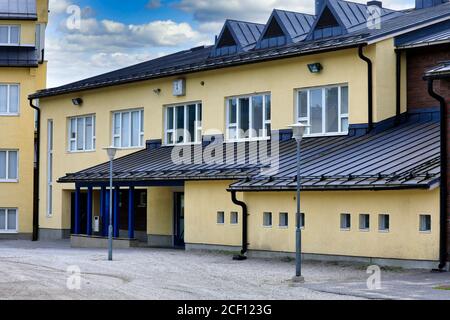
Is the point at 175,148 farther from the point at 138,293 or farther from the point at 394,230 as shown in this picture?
the point at 138,293

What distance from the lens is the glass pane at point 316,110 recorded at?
31547mm

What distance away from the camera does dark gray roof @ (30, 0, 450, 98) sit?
29.9 meters

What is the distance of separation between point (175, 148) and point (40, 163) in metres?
10.4

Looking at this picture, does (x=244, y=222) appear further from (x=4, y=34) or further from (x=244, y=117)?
(x=4, y=34)

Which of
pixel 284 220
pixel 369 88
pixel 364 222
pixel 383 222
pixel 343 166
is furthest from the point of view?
pixel 369 88

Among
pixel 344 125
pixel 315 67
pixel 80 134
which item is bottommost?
pixel 344 125

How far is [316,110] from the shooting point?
31688mm

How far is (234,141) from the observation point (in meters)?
34.2

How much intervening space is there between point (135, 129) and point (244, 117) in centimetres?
629

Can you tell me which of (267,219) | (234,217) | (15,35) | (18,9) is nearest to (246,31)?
(234,217)

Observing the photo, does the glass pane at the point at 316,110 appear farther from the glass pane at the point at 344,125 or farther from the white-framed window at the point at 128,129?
the white-framed window at the point at 128,129

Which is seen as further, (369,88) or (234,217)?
(234,217)

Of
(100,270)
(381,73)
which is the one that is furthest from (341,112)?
(100,270)

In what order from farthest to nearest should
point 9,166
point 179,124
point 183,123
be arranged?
point 9,166, point 179,124, point 183,123
